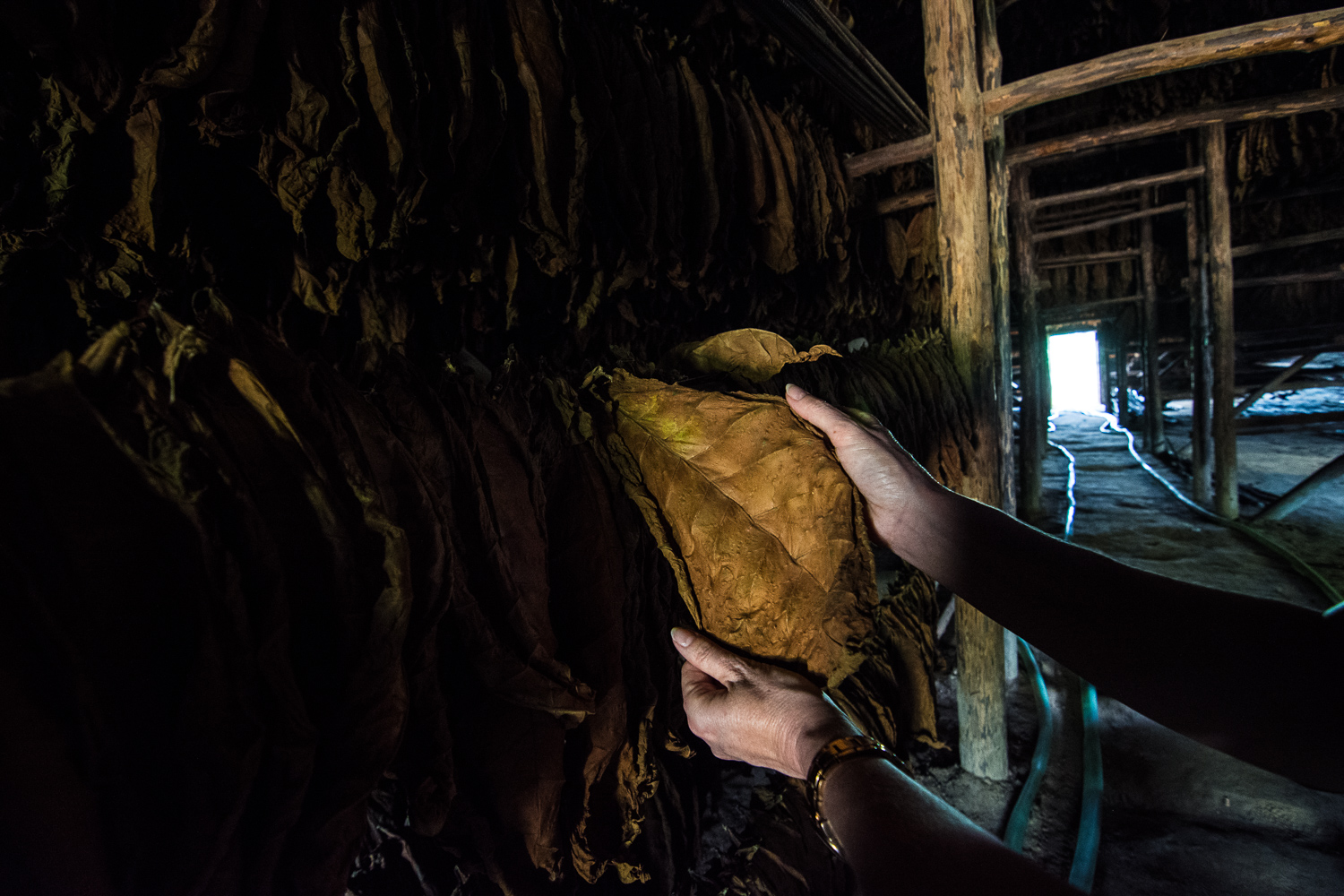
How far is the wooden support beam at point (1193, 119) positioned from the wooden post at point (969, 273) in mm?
1084

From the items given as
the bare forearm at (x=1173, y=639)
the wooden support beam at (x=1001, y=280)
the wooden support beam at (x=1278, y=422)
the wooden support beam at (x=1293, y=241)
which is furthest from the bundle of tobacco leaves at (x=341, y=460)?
the wooden support beam at (x=1278, y=422)

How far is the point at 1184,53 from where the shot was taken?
2.05m

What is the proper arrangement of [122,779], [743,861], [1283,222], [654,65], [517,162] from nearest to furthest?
[122,779] < [517,162] < [654,65] < [743,861] < [1283,222]

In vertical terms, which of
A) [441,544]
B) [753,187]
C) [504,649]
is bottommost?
[504,649]

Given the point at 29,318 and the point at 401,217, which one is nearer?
the point at 29,318

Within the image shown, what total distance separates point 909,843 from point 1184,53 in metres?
3.02

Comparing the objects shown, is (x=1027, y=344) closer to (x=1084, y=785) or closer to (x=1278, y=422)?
(x=1084, y=785)

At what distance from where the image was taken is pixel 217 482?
0.59 meters

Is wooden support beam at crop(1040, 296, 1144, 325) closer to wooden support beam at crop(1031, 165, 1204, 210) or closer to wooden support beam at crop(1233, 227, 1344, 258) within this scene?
wooden support beam at crop(1233, 227, 1344, 258)

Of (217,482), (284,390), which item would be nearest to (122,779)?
(217,482)

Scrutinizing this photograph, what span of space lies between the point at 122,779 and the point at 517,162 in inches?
45.0

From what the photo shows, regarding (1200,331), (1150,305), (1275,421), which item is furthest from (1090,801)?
(1275,421)

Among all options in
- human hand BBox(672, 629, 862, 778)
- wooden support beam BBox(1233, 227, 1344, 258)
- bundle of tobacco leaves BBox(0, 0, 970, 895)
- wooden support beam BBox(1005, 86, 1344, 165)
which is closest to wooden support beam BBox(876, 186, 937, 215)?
wooden support beam BBox(1005, 86, 1344, 165)

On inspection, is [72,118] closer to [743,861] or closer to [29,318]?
[29,318]
